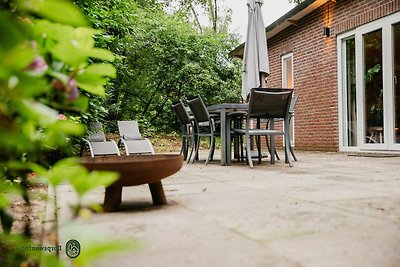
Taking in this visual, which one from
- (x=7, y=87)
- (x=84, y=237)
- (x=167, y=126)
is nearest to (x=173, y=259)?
(x=84, y=237)

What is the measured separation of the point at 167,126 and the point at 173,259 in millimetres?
11880

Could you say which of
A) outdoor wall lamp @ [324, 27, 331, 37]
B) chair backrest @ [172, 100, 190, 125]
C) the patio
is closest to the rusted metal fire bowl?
the patio

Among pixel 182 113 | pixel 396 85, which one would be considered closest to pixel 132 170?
pixel 182 113

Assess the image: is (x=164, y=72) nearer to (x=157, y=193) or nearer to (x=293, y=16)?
(x=293, y=16)

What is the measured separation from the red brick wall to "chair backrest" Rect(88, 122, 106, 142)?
4.42 meters

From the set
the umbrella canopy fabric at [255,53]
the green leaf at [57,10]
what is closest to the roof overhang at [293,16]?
the umbrella canopy fabric at [255,53]

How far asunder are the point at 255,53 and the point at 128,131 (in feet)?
9.78

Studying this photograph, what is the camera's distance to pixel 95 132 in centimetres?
619

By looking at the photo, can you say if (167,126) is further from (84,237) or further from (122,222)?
(84,237)

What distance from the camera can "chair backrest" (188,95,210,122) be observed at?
4.80m

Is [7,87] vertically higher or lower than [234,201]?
higher

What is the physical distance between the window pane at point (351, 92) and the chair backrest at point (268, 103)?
3014mm

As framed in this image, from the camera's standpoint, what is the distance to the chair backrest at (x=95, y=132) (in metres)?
6.06

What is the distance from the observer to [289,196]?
2.35 meters
